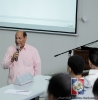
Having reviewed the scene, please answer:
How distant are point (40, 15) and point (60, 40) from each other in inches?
25.4

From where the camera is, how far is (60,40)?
552 cm

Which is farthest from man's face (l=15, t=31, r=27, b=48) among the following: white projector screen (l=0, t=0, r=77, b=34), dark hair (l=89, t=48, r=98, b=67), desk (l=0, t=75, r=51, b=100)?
white projector screen (l=0, t=0, r=77, b=34)

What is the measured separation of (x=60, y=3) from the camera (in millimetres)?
5422

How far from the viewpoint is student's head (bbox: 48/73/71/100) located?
152 cm

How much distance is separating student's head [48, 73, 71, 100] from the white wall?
12.9 ft

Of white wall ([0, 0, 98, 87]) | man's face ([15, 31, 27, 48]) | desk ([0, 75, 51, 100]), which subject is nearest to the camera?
desk ([0, 75, 51, 100])

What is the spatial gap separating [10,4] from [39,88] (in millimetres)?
2846

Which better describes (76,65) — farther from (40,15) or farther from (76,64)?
(40,15)

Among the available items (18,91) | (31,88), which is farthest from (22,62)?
(18,91)

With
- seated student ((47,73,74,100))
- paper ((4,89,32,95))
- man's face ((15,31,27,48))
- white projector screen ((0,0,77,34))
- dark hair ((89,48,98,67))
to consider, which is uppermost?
white projector screen ((0,0,77,34))

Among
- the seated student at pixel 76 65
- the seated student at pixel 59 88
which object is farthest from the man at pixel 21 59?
the seated student at pixel 59 88

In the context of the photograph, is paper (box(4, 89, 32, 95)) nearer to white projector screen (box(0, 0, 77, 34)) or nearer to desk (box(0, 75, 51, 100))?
desk (box(0, 75, 51, 100))

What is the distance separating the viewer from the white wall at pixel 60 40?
538 centimetres

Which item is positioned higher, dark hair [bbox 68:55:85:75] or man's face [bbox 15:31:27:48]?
man's face [bbox 15:31:27:48]
